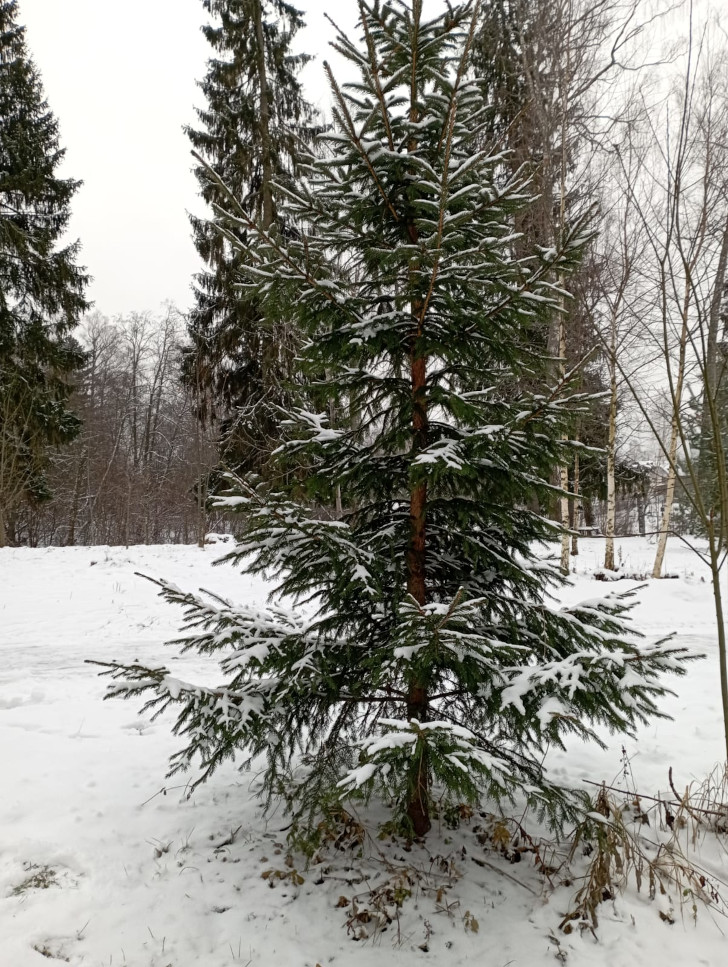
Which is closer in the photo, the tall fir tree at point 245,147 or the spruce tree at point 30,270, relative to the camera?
the tall fir tree at point 245,147

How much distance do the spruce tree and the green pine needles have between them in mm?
14581

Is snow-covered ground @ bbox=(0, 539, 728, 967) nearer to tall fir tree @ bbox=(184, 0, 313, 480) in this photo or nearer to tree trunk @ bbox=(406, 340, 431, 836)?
tree trunk @ bbox=(406, 340, 431, 836)

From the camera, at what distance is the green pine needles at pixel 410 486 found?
2371 mm

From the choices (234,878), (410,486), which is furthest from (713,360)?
(234,878)

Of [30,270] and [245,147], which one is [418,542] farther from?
[30,270]

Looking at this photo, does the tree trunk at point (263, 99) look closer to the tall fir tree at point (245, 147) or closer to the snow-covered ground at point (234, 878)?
the tall fir tree at point (245, 147)

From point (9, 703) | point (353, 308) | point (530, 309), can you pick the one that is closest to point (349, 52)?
point (353, 308)

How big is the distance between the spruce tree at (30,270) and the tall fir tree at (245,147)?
15.9 feet

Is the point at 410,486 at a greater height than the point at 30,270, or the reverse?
the point at 30,270

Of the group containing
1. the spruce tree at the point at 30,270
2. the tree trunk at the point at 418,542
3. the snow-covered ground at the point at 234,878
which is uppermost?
the spruce tree at the point at 30,270

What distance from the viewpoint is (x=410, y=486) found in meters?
2.75

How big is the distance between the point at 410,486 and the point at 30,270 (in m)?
16.1

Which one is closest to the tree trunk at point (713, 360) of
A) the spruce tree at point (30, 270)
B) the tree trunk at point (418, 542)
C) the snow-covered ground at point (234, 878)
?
the tree trunk at point (418, 542)

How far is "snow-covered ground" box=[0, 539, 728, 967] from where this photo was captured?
7.44 feet
